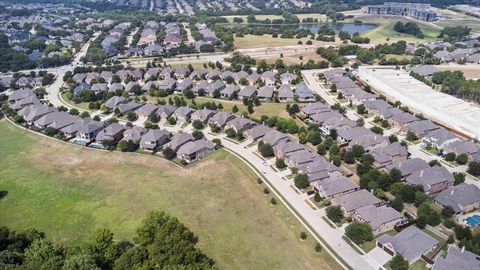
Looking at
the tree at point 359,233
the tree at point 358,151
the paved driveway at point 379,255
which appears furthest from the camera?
the tree at point 358,151

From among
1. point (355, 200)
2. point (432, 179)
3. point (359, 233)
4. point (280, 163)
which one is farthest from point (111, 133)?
point (432, 179)

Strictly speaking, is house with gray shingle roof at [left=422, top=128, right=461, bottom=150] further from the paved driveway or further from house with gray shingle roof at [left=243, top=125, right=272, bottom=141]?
the paved driveway

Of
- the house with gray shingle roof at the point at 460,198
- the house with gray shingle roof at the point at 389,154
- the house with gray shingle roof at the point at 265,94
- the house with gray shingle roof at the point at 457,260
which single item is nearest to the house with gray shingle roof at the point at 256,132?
the house with gray shingle roof at the point at 389,154

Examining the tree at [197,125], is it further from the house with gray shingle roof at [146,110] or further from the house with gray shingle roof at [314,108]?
the house with gray shingle roof at [314,108]

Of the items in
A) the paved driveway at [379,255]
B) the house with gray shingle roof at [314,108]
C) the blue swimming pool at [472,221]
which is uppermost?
the house with gray shingle roof at [314,108]

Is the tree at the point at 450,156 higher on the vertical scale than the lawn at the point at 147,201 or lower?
higher

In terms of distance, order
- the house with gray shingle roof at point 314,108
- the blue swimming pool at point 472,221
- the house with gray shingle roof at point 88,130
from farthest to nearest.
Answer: the house with gray shingle roof at point 314,108 → the house with gray shingle roof at point 88,130 → the blue swimming pool at point 472,221
